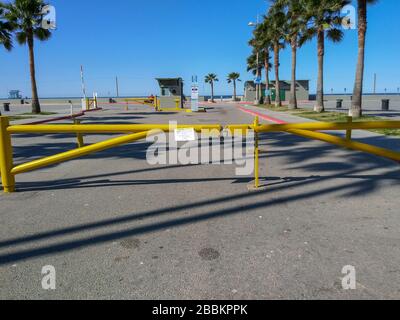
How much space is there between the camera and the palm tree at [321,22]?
22359 millimetres

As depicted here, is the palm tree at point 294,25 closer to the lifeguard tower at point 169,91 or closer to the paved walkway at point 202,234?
the lifeguard tower at point 169,91

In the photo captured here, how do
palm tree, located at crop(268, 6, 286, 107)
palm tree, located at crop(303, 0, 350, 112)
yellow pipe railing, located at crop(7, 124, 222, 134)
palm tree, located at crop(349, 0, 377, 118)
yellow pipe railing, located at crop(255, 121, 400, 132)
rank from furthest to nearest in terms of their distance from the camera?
palm tree, located at crop(268, 6, 286, 107) < palm tree, located at crop(303, 0, 350, 112) < palm tree, located at crop(349, 0, 377, 118) < yellow pipe railing, located at crop(7, 124, 222, 134) < yellow pipe railing, located at crop(255, 121, 400, 132)

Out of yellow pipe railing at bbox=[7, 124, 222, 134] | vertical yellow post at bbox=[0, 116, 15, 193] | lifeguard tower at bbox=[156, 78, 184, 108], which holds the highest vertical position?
lifeguard tower at bbox=[156, 78, 184, 108]

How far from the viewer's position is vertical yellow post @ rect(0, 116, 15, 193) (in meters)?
5.45

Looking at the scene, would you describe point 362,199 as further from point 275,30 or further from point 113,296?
point 275,30

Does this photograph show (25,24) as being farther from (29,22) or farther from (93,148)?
(93,148)

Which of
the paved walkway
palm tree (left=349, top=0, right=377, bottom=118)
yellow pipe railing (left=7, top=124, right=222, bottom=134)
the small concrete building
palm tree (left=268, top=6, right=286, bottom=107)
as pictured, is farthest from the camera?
the small concrete building

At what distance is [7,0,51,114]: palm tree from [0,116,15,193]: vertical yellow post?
25055 millimetres

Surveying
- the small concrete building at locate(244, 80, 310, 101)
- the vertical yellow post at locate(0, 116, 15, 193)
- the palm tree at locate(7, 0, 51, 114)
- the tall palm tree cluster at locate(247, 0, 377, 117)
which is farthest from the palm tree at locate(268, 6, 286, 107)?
the vertical yellow post at locate(0, 116, 15, 193)

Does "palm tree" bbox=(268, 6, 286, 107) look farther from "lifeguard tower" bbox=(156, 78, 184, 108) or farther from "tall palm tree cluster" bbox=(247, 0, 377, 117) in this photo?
"lifeguard tower" bbox=(156, 78, 184, 108)

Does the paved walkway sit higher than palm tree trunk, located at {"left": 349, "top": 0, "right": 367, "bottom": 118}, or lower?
lower

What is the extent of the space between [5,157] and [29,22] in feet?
85.4
